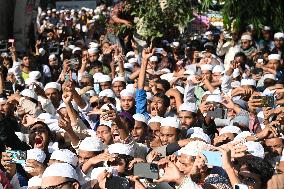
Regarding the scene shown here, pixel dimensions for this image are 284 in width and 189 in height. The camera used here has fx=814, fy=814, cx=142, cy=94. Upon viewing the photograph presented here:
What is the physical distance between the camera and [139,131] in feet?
26.6

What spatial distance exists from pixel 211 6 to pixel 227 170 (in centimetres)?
1067

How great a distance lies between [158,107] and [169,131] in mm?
1415

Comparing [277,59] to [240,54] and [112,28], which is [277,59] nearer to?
[240,54]

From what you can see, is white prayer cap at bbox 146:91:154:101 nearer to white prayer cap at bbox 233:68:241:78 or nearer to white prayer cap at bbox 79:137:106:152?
white prayer cap at bbox 233:68:241:78

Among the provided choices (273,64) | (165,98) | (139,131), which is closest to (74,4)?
(273,64)

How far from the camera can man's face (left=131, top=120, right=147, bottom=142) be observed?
26.3 feet

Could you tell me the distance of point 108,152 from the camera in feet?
21.6

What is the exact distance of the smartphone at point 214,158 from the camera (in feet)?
18.9

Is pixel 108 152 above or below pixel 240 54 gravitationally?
above

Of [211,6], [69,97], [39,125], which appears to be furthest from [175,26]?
[39,125]

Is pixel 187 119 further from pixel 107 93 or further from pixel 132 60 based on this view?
pixel 132 60

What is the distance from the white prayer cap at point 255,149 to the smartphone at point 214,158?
0.83m

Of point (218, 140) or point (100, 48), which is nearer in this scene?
point (218, 140)

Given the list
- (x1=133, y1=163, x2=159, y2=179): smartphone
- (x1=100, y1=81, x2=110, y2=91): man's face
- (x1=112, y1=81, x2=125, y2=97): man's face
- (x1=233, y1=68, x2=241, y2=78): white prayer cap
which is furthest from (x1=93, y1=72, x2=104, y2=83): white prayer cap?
(x1=133, y1=163, x2=159, y2=179): smartphone
